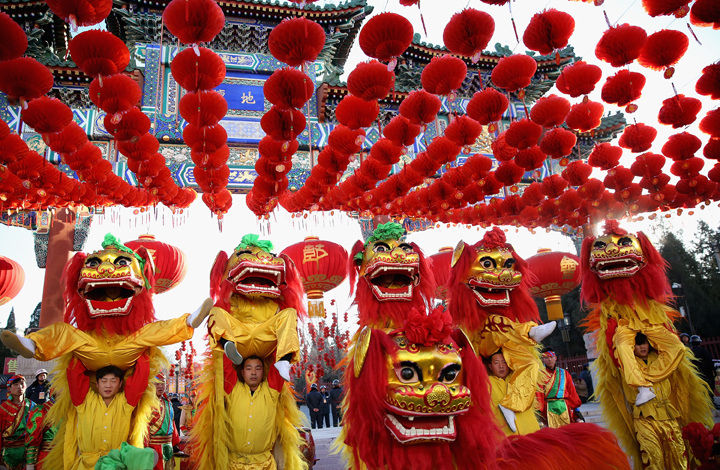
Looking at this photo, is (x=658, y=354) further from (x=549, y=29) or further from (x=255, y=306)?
(x=255, y=306)

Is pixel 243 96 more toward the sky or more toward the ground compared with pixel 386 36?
more toward the sky

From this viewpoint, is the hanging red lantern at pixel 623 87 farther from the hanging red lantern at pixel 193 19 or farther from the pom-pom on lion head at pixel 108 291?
the pom-pom on lion head at pixel 108 291

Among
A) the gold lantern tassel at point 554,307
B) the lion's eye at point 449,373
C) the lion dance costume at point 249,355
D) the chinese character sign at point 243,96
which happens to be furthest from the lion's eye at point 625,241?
the chinese character sign at point 243,96

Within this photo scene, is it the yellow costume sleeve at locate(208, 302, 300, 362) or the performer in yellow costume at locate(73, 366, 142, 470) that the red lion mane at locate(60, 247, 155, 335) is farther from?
the yellow costume sleeve at locate(208, 302, 300, 362)

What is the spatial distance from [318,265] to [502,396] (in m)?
4.69

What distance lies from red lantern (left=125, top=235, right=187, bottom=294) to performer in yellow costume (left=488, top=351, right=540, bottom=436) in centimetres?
607

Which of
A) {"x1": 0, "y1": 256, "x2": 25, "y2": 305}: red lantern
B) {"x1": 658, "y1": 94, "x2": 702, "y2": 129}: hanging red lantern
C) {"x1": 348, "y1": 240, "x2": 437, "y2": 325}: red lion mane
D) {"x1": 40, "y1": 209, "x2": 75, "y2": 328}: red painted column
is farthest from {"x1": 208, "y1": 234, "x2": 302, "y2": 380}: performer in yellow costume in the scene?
{"x1": 0, "y1": 256, "x2": 25, "y2": 305}: red lantern

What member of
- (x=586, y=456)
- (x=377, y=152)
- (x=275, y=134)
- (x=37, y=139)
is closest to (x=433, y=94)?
(x=377, y=152)

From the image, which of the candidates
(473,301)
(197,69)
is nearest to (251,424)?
(473,301)

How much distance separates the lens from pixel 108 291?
12.0 feet

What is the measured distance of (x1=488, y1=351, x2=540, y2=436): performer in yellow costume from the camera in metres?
3.32

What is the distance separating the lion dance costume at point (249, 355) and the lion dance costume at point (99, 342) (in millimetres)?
344

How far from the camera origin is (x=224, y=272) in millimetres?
3807

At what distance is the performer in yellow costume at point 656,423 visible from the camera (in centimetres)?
Result: 367
